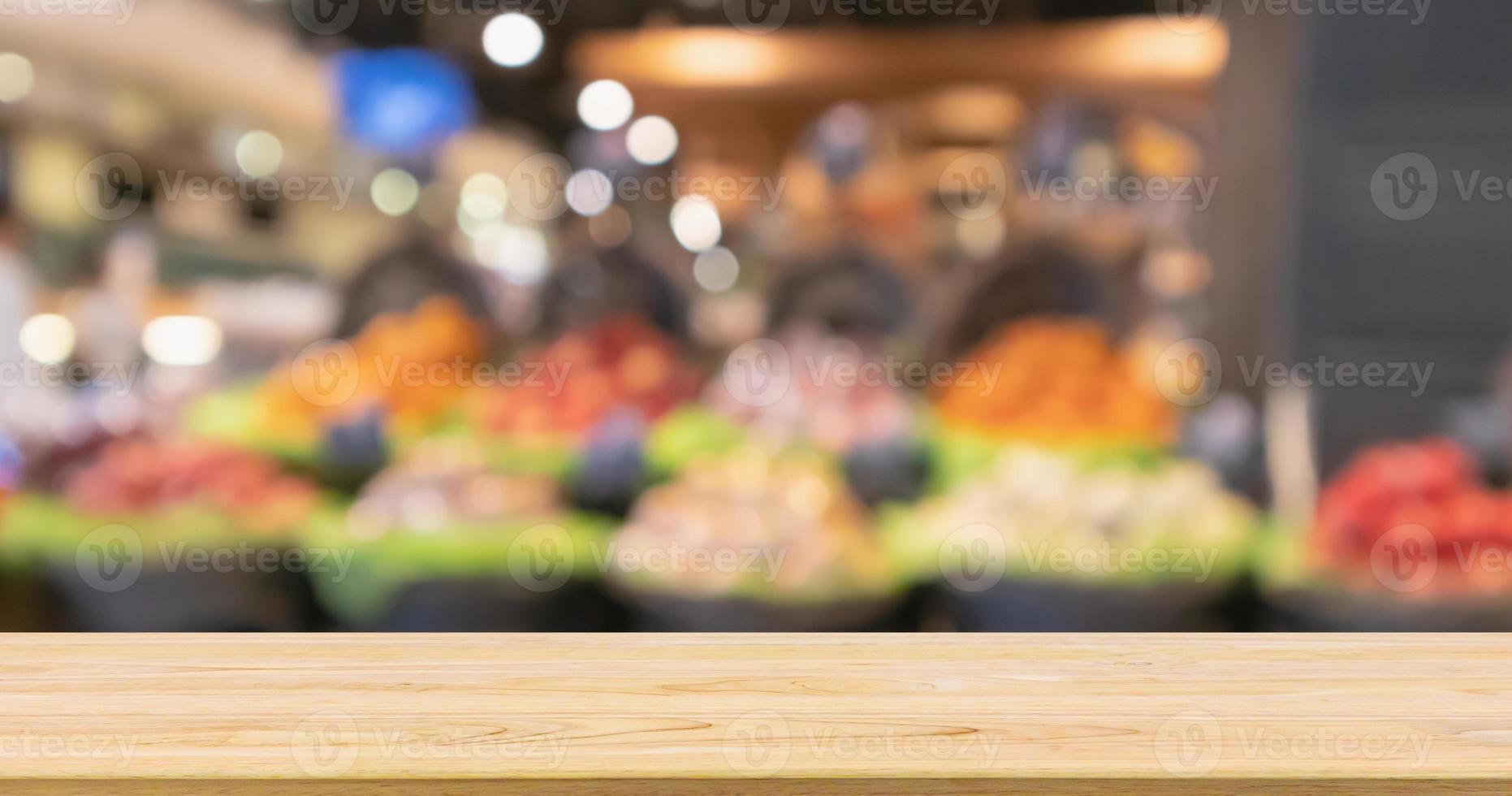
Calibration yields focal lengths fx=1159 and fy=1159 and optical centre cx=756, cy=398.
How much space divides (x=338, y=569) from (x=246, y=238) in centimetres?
502

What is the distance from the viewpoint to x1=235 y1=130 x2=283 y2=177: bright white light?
6.10 m

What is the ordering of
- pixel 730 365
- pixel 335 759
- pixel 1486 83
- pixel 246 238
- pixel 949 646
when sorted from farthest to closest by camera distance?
pixel 246 238, pixel 730 365, pixel 1486 83, pixel 949 646, pixel 335 759

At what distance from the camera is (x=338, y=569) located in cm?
179

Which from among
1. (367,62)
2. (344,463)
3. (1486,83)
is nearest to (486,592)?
(344,463)

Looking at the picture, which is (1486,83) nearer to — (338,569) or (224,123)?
(338,569)
